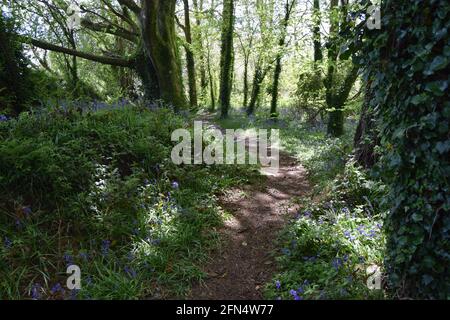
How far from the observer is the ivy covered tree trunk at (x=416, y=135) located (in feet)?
7.53

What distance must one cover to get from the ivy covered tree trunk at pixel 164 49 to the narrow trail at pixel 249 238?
4.56 meters

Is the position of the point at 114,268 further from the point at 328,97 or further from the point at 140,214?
the point at 328,97

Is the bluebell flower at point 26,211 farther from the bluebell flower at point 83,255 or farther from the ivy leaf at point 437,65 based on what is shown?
the ivy leaf at point 437,65

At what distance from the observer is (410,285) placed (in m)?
2.70

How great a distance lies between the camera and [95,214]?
425 cm

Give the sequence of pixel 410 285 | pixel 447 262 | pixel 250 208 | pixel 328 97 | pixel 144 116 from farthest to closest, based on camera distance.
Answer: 1. pixel 328 97
2. pixel 144 116
3. pixel 250 208
4. pixel 410 285
5. pixel 447 262

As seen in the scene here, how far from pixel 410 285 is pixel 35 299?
11.5 feet

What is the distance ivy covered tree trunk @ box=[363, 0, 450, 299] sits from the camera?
90.4 inches

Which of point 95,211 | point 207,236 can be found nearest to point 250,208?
point 207,236

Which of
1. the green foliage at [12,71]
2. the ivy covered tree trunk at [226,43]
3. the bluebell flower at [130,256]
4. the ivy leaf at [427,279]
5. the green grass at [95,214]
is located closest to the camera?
the ivy leaf at [427,279]

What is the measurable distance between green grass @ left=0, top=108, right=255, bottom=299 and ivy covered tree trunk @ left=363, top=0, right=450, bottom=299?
2.23 metres

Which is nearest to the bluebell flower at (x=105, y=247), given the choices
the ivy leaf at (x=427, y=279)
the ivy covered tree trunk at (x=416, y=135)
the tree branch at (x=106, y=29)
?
the ivy covered tree trunk at (x=416, y=135)

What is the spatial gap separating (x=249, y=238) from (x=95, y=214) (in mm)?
2226

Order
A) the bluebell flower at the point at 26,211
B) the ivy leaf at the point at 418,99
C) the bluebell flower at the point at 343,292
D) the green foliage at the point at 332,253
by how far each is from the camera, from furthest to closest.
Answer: the bluebell flower at the point at 26,211
the green foliage at the point at 332,253
the bluebell flower at the point at 343,292
the ivy leaf at the point at 418,99
